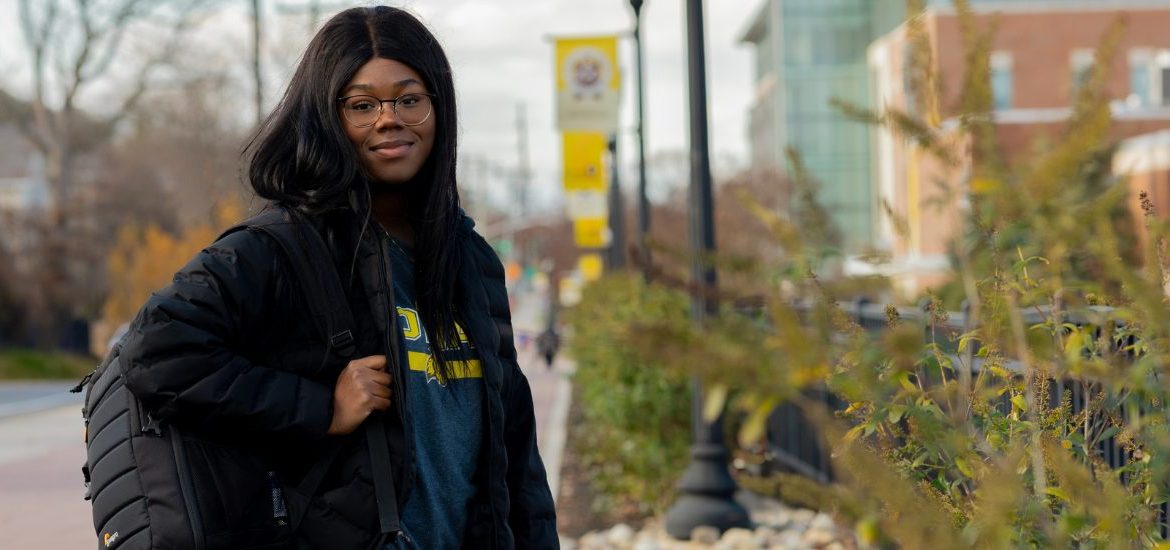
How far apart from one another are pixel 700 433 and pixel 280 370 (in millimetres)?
5914

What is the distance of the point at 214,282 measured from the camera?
8.32 feet

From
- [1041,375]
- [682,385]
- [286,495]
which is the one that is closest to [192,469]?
[286,495]

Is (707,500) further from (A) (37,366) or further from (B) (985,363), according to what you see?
(A) (37,366)

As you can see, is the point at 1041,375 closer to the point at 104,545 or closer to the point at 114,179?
the point at 104,545

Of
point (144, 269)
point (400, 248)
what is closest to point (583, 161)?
point (144, 269)

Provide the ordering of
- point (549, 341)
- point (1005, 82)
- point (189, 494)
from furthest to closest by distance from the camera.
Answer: point (1005, 82), point (549, 341), point (189, 494)

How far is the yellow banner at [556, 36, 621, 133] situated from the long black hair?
14722 millimetres

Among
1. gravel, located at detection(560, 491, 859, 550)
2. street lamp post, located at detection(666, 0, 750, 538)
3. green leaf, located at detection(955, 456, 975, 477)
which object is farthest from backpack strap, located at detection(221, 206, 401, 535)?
street lamp post, located at detection(666, 0, 750, 538)

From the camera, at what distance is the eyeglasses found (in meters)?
2.84

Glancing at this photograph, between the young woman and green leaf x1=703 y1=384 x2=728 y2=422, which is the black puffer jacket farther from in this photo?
green leaf x1=703 y1=384 x2=728 y2=422

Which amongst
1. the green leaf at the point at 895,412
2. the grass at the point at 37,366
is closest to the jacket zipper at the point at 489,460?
the green leaf at the point at 895,412

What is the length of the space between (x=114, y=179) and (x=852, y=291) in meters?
52.5

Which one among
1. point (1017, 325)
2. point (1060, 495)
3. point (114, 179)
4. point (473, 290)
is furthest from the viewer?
point (114, 179)

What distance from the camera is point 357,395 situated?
2.59 m
